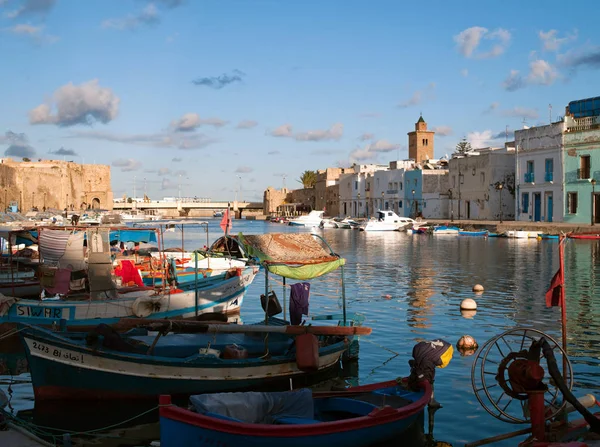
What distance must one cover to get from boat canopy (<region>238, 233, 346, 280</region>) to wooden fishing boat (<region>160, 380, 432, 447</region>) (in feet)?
15.3

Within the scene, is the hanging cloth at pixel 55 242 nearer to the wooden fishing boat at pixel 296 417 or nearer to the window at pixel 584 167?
the wooden fishing boat at pixel 296 417

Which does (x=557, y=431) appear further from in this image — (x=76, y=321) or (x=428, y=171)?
(x=428, y=171)

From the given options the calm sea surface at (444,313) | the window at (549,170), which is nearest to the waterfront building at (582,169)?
the window at (549,170)

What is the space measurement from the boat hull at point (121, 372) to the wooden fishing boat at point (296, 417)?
242cm

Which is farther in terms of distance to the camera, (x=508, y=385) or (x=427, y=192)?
(x=427, y=192)

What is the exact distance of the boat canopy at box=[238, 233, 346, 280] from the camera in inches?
570

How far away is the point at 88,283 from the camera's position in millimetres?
18828

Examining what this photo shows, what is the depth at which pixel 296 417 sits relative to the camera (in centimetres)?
886

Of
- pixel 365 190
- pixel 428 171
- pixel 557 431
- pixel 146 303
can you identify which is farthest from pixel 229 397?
pixel 365 190

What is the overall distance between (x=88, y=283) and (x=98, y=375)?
312 inches

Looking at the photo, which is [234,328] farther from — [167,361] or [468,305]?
[468,305]

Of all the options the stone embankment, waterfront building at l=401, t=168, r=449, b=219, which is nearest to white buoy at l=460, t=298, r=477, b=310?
the stone embankment

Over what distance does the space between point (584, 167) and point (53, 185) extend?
91015mm

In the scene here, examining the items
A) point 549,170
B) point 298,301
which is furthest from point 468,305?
point 549,170
